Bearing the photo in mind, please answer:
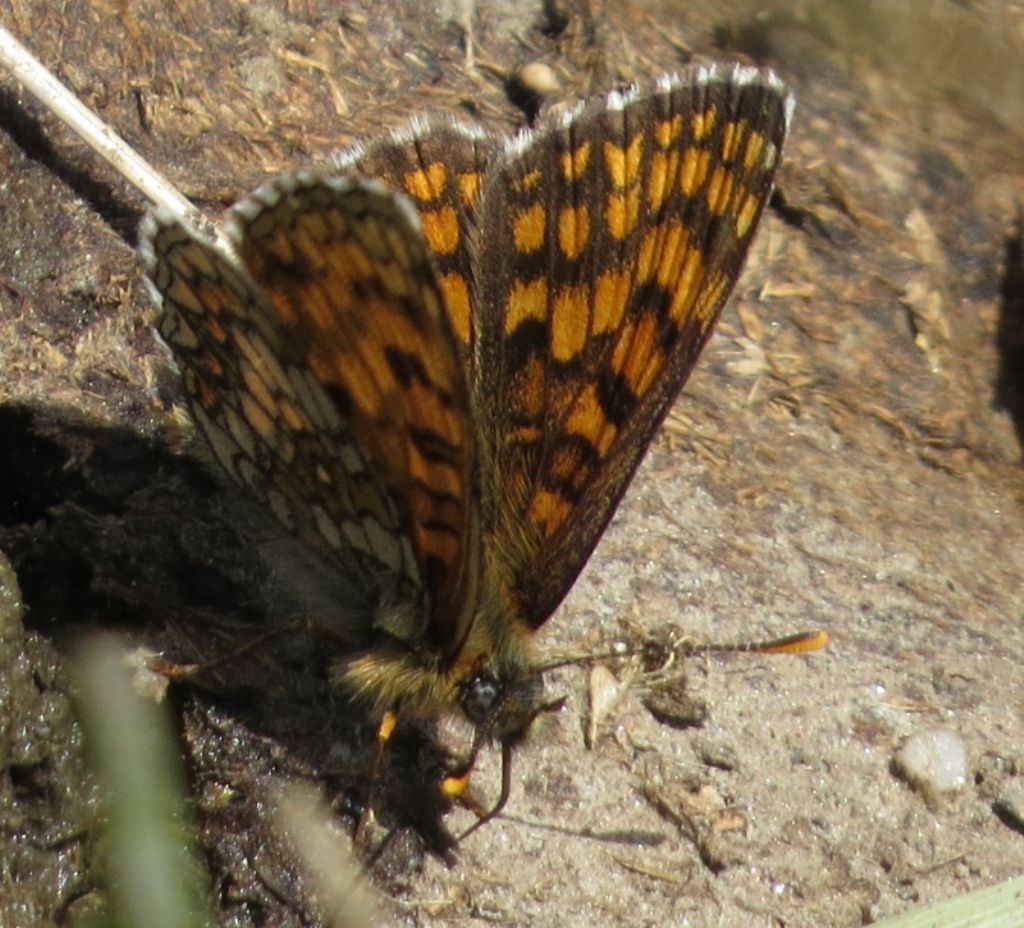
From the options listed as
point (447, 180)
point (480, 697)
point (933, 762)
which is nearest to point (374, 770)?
point (480, 697)

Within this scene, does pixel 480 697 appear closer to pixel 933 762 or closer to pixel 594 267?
pixel 594 267

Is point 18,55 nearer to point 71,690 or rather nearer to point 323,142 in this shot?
point 323,142

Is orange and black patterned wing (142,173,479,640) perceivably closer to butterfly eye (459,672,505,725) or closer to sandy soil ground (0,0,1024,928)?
butterfly eye (459,672,505,725)

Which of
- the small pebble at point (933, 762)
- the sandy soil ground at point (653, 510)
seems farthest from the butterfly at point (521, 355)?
the small pebble at point (933, 762)

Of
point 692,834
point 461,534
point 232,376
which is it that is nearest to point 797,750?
point 692,834

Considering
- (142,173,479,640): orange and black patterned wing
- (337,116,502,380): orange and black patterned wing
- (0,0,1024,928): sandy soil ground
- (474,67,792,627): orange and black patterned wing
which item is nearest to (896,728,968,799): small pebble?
(0,0,1024,928): sandy soil ground

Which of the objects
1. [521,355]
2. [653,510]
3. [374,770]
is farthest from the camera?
[653,510]
